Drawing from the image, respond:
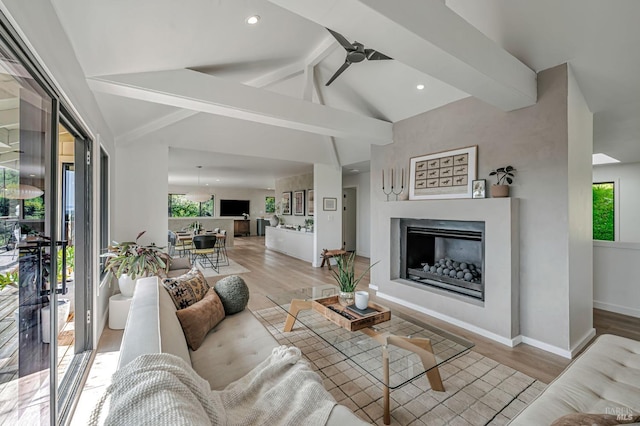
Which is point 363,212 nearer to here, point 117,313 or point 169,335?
point 117,313

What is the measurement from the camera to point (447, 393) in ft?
6.68

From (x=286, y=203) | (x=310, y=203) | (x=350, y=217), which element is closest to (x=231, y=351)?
(x=310, y=203)

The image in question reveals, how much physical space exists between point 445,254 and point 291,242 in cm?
470

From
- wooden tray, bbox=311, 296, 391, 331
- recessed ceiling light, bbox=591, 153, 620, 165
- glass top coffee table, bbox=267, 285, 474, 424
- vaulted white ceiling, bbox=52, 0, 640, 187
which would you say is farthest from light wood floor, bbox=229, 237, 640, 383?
A: recessed ceiling light, bbox=591, 153, 620, 165

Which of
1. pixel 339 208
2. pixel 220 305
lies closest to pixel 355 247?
pixel 339 208

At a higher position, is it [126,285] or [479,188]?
[479,188]

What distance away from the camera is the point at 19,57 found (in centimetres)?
124

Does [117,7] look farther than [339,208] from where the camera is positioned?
No

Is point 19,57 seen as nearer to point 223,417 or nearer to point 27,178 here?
point 27,178

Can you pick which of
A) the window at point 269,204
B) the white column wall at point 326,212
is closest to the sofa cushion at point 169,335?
the white column wall at point 326,212

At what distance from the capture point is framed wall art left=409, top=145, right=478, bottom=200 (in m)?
3.27

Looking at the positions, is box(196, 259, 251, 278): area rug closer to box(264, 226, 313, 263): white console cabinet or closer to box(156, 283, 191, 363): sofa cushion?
box(264, 226, 313, 263): white console cabinet

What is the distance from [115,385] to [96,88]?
2.46 m

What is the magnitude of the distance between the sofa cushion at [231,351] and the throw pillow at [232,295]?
0.42ft
